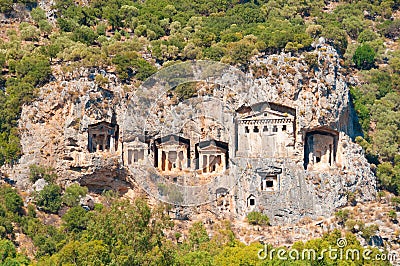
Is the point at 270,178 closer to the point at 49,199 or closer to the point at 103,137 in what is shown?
the point at 103,137

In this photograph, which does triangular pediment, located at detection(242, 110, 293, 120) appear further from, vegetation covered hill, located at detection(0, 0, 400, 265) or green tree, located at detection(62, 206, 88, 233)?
green tree, located at detection(62, 206, 88, 233)

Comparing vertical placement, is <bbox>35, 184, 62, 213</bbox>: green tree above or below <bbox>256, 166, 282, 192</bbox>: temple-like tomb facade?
below

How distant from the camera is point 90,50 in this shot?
106m

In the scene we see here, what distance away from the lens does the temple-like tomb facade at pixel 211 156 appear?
96812 mm

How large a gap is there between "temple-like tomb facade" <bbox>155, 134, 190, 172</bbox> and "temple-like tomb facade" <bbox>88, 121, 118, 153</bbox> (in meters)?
3.39

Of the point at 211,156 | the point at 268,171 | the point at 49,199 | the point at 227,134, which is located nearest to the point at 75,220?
the point at 49,199

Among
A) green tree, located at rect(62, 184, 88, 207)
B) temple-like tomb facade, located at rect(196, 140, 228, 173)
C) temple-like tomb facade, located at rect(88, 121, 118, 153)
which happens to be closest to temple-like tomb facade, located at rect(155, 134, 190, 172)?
temple-like tomb facade, located at rect(196, 140, 228, 173)

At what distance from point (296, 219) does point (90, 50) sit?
23.9 metres

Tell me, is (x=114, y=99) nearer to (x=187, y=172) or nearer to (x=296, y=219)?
(x=187, y=172)

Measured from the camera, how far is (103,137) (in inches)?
3853

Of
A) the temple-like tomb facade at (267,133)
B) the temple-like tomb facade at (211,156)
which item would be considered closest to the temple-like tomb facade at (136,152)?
the temple-like tomb facade at (211,156)

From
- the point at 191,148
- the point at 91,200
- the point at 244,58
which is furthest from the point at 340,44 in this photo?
the point at 91,200

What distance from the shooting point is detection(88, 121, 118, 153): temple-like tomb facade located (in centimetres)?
9725

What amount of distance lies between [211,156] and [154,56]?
1501cm
